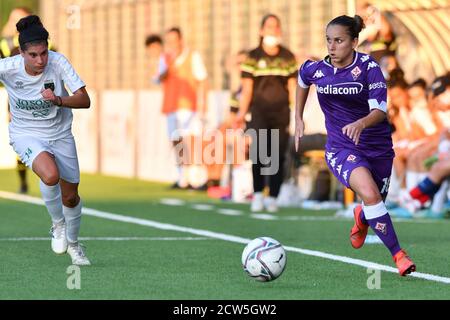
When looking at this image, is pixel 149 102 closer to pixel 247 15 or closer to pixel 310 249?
pixel 247 15

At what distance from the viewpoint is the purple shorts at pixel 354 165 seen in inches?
423

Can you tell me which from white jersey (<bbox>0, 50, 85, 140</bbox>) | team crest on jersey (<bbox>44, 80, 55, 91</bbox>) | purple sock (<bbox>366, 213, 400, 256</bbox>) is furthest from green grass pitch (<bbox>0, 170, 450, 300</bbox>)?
team crest on jersey (<bbox>44, 80, 55, 91</bbox>)

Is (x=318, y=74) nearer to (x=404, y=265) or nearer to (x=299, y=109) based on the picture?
(x=299, y=109)

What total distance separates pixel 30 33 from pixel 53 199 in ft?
4.03

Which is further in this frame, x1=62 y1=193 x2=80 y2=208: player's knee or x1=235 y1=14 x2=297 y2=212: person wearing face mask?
x1=235 y1=14 x2=297 y2=212: person wearing face mask

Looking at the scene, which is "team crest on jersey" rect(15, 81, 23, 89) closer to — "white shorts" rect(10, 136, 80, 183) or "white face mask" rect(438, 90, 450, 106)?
"white shorts" rect(10, 136, 80, 183)

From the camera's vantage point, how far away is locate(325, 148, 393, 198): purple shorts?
35.2ft

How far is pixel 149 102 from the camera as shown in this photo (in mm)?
25625

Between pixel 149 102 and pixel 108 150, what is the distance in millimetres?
2346

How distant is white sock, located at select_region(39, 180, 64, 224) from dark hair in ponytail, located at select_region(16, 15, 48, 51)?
102cm

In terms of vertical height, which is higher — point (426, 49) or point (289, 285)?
point (426, 49)

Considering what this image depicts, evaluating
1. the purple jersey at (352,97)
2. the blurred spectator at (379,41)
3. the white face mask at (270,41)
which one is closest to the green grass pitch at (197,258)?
the purple jersey at (352,97)

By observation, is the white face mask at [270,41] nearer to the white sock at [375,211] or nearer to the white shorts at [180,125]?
the white shorts at [180,125]
